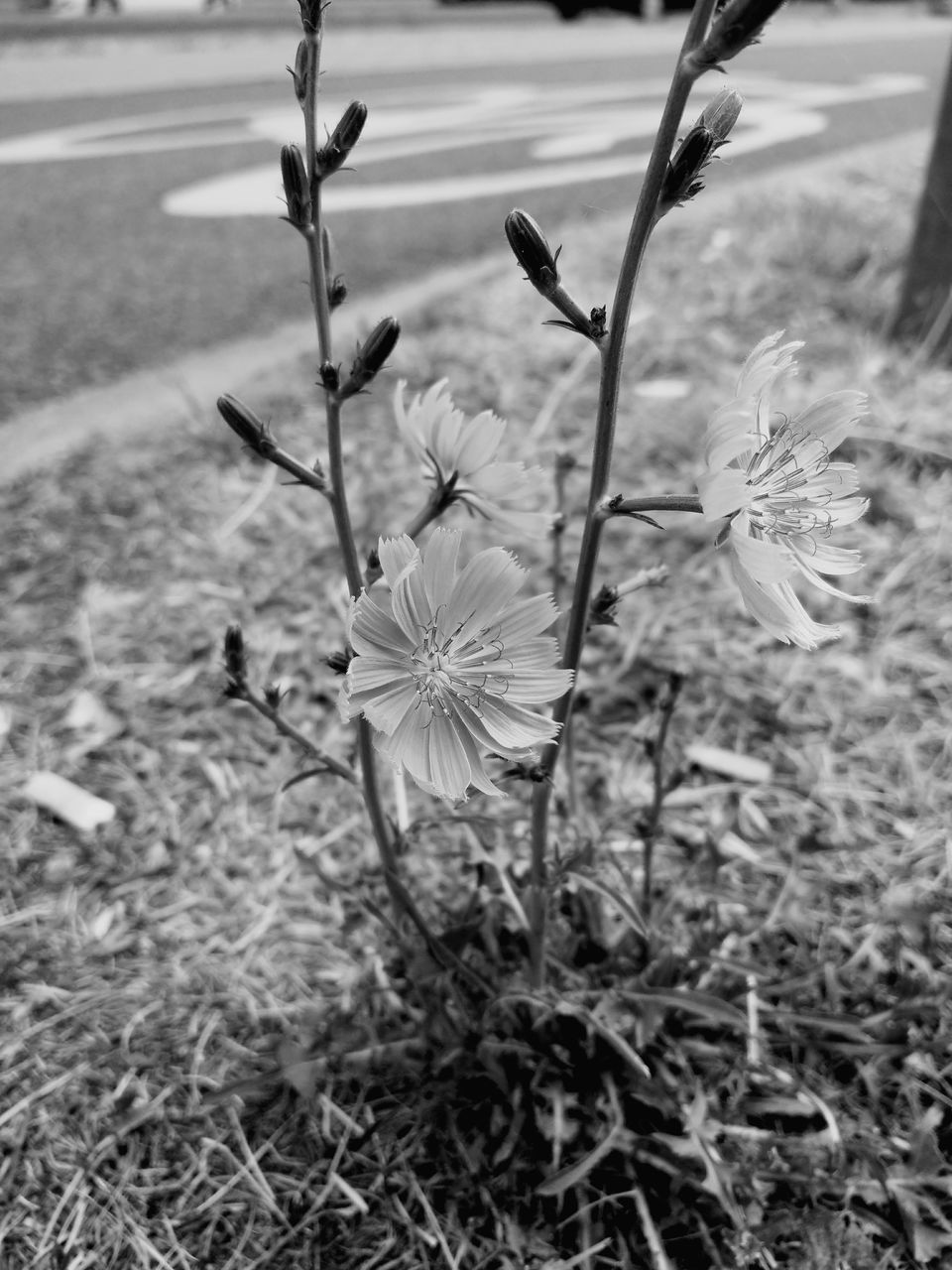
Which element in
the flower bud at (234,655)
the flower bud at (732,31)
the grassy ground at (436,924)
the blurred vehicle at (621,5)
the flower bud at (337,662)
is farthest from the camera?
the blurred vehicle at (621,5)

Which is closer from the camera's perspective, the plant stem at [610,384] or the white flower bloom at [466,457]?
the plant stem at [610,384]

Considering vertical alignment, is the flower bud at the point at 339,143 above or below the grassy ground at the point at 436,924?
above

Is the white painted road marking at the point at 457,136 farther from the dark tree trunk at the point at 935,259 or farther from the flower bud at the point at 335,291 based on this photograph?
the flower bud at the point at 335,291

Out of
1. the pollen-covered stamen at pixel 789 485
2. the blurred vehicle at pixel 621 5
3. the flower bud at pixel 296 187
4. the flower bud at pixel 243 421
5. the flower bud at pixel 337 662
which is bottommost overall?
the flower bud at pixel 337 662

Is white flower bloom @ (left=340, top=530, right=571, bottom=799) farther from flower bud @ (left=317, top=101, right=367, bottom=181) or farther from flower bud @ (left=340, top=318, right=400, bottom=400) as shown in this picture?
flower bud @ (left=317, top=101, right=367, bottom=181)

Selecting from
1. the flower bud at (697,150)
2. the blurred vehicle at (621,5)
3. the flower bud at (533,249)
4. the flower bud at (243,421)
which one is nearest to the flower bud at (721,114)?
the flower bud at (697,150)

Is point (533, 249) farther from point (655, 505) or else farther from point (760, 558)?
point (760, 558)

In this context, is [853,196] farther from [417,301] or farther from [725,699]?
[725,699]

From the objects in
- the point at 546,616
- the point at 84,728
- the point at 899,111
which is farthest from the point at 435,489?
the point at 899,111

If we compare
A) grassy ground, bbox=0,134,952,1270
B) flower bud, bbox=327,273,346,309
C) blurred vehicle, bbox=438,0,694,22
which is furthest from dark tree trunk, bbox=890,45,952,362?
blurred vehicle, bbox=438,0,694,22
